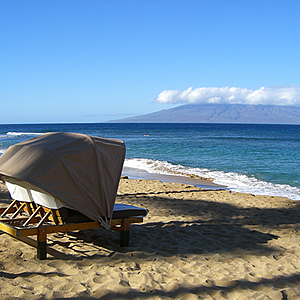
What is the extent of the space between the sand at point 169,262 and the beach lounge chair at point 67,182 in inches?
15.4

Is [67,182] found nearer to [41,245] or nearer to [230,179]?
[41,245]

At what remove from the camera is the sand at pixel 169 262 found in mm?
3736

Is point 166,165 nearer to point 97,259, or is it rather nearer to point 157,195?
point 157,195

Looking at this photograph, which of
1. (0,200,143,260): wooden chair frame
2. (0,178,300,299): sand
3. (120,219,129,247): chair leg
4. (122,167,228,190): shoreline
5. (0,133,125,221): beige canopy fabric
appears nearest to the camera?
(0,178,300,299): sand

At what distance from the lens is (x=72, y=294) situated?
3551 millimetres

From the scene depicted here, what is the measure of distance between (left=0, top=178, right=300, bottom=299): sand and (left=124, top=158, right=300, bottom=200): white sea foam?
502 centimetres

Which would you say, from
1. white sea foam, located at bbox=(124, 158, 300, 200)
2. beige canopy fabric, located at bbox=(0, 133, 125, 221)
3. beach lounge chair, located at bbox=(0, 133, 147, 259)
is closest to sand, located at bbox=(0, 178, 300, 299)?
beach lounge chair, located at bbox=(0, 133, 147, 259)

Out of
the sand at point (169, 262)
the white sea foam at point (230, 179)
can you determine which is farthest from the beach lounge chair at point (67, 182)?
the white sea foam at point (230, 179)

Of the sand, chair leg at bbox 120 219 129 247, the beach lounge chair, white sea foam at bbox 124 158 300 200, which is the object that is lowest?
white sea foam at bbox 124 158 300 200

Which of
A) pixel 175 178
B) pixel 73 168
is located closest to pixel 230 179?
pixel 175 178

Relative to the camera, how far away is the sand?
3.74 metres

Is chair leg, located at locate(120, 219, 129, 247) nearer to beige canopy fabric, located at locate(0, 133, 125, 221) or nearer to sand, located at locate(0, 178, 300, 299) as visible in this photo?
sand, located at locate(0, 178, 300, 299)

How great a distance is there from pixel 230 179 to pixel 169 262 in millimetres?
11514

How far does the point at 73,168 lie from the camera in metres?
4.81
